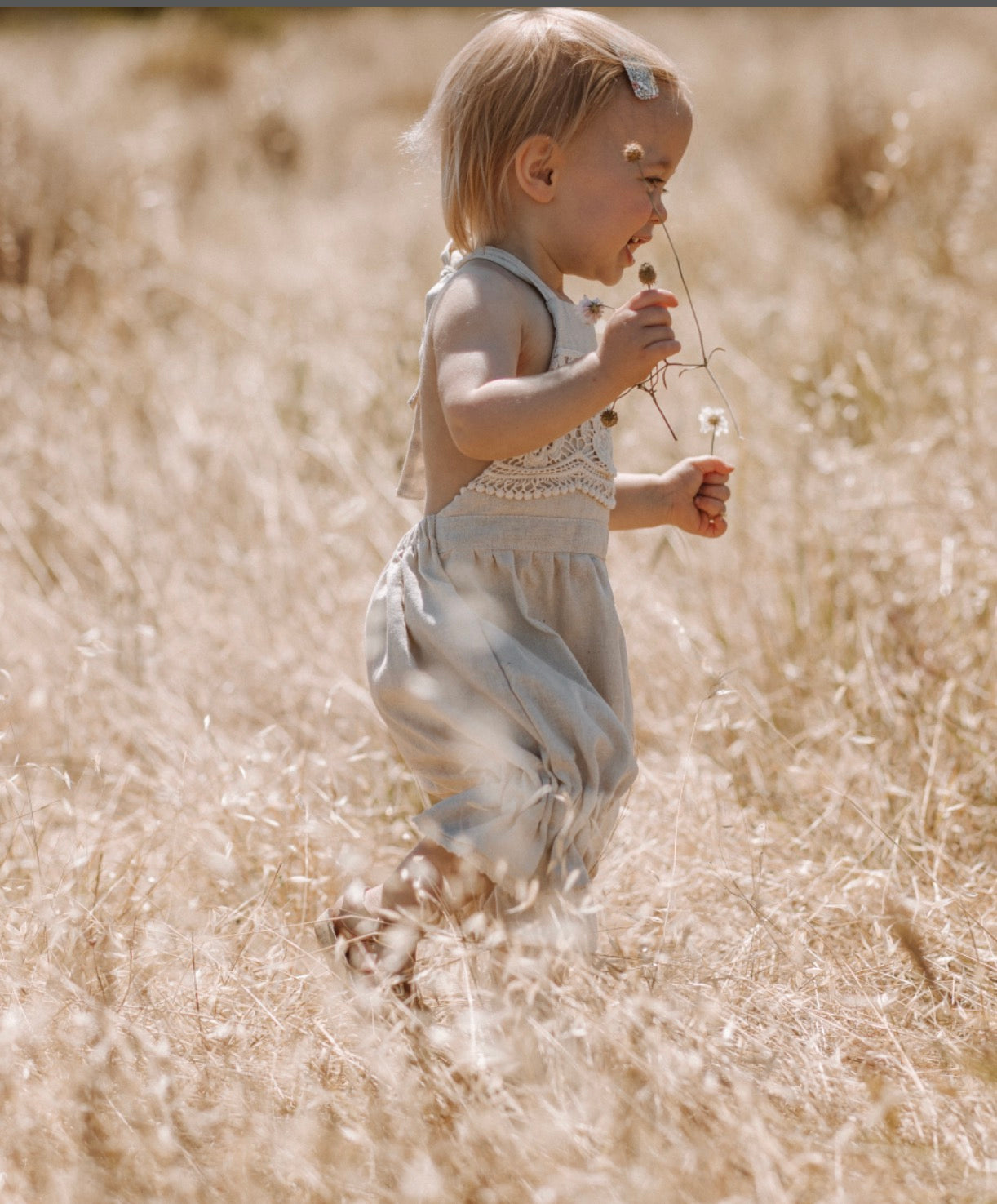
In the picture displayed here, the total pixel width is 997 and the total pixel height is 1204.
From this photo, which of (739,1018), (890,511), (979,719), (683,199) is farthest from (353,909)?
(683,199)

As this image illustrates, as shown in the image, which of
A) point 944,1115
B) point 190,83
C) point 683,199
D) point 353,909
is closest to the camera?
point 944,1115

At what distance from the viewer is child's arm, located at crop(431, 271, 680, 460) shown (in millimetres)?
1337

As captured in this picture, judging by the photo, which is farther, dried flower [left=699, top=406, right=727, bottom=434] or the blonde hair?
dried flower [left=699, top=406, right=727, bottom=434]

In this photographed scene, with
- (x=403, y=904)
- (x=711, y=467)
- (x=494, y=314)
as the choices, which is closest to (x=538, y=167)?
(x=494, y=314)

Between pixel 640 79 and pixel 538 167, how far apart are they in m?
0.14

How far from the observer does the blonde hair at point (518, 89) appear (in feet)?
4.73

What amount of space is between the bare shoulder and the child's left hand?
278mm

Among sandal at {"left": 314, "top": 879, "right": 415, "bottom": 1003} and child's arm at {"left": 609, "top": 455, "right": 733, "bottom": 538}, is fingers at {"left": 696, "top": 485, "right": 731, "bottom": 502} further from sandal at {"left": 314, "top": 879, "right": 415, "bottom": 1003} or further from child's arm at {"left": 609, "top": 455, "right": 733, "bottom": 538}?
sandal at {"left": 314, "top": 879, "right": 415, "bottom": 1003}

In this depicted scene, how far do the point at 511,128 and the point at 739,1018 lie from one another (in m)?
1.04

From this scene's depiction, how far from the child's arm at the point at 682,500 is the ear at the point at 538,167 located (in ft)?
1.26

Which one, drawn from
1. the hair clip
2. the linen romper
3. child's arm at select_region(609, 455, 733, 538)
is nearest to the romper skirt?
the linen romper

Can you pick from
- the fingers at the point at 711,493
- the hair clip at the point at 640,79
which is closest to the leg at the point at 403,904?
the fingers at the point at 711,493

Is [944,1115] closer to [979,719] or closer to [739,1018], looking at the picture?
[739,1018]

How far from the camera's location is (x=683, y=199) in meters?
5.94
